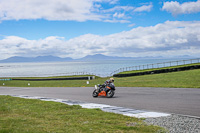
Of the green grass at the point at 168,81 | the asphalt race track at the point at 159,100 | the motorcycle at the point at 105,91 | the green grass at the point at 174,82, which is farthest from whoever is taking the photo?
the green grass at the point at 168,81

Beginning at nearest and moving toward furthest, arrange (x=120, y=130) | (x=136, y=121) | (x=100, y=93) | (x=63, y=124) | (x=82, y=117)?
1. (x=120, y=130)
2. (x=63, y=124)
3. (x=136, y=121)
4. (x=82, y=117)
5. (x=100, y=93)

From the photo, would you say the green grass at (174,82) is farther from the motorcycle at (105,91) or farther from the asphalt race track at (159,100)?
the motorcycle at (105,91)

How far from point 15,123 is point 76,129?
7.40 ft

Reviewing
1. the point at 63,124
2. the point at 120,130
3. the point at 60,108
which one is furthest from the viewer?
the point at 60,108

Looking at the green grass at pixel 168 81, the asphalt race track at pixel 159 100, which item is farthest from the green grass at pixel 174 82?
the asphalt race track at pixel 159 100

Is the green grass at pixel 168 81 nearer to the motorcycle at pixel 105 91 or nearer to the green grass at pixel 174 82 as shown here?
the green grass at pixel 174 82

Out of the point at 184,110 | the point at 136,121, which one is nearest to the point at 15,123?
the point at 136,121

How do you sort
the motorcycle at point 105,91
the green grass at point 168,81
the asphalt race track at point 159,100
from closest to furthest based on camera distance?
the asphalt race track at point 159,100 → the motorcycle at point 105,91 → the green grass at point 168,81

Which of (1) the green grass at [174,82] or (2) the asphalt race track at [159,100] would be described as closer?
(2) the asphalt race track at [159,100]

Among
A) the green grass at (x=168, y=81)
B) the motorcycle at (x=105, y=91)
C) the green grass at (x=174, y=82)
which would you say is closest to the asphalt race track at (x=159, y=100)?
the motorcycle at (x=105, y=91)

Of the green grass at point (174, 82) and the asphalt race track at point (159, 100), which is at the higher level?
the green grass at point (174, 82)

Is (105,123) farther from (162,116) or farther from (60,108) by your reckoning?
(60,108)

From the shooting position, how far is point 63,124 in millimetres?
7711

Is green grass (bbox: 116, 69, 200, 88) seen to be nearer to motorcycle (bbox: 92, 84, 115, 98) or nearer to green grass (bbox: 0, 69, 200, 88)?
green grass (bbox: 0, 69, 200, 88)
